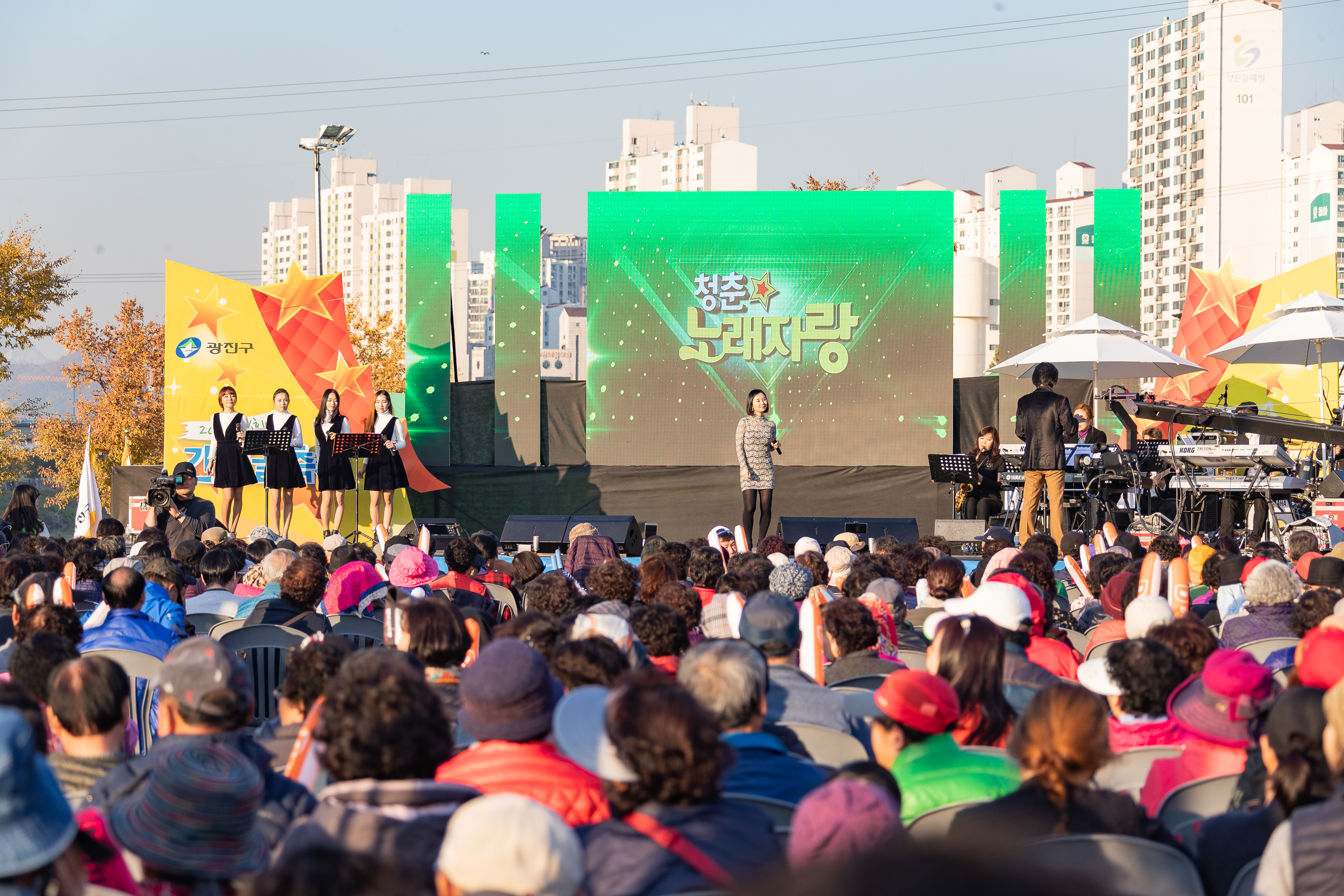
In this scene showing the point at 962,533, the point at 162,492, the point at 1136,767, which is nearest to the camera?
A: the point at 1136,767

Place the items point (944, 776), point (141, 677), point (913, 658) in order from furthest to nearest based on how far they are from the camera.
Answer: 1. point (913, 658)
2. point (141, 677)
3. point (944, 776)

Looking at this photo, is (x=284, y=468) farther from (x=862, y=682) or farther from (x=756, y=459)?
(x=862, y=682)

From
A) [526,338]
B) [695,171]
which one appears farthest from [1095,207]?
[695,171]

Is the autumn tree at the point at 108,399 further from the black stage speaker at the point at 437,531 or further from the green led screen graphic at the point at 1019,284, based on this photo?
the green led screen graphic at the point at 1019,284

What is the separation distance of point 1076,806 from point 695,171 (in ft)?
410

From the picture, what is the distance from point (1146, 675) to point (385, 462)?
33.9 feet

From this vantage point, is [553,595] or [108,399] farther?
[108,399]

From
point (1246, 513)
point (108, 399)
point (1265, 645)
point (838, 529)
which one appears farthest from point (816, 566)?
point (108, 399)

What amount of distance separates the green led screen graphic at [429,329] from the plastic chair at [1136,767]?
1195cm

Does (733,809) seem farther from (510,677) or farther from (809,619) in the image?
(809,619)

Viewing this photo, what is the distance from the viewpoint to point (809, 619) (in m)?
4.04

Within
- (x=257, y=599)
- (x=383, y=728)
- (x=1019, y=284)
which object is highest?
(x=1019, y=284)

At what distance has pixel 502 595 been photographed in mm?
6336

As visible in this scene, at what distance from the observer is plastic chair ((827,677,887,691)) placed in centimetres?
395
